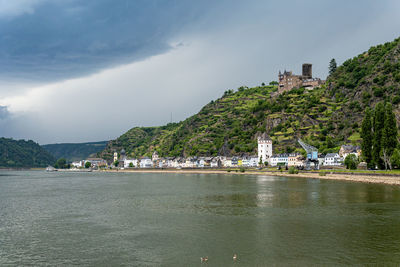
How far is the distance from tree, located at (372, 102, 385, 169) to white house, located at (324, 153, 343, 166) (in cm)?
3631

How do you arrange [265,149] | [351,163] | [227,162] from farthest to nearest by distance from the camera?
[227,162], [265,149], [351,163]

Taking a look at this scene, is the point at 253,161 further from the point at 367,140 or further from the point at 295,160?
the point at 367,140

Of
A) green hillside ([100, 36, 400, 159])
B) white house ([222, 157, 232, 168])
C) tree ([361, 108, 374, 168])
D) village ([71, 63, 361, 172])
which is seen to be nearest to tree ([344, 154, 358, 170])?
tree ([361, 108, 374, 168])

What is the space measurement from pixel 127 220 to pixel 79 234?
21.4ft

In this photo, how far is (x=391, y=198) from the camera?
45031 millimetres

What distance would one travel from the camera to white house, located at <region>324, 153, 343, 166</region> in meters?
112

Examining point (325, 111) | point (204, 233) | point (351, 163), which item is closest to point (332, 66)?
point (325, 111)

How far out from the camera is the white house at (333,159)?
11188cm

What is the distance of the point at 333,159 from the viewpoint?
115m

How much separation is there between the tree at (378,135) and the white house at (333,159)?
119ft

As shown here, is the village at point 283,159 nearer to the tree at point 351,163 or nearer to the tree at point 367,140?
the tree at point 351,163

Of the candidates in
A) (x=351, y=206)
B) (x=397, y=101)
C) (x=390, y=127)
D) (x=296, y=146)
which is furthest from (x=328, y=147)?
(x=351, y=206)

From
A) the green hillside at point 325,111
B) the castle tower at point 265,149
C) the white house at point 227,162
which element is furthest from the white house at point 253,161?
the white house at point 227,162

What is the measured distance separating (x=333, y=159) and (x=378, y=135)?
42908mm
